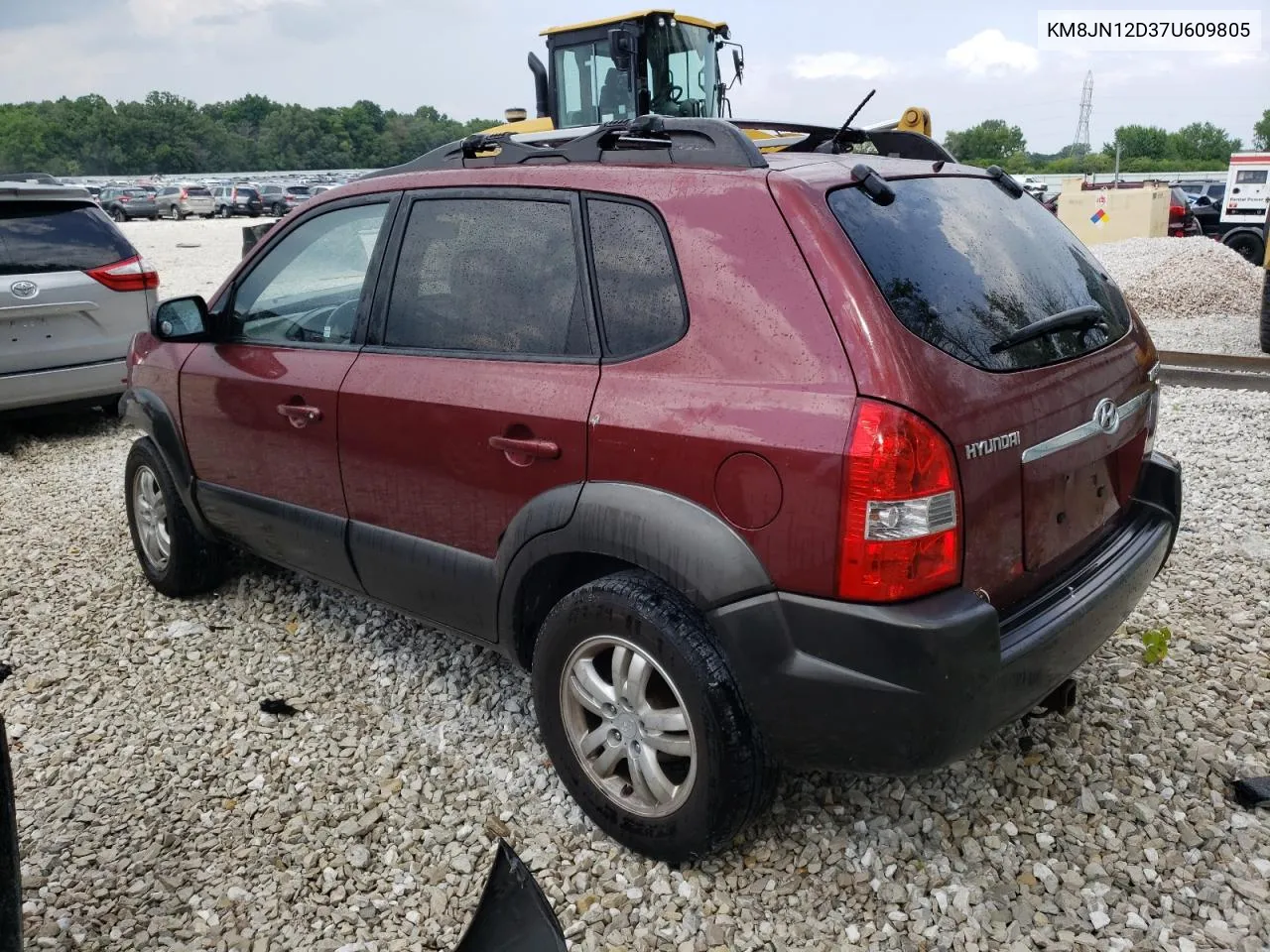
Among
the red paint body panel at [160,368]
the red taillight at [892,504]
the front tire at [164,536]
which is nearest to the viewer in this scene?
the red taillight at [892,504]

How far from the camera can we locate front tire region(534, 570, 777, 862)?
244 cm

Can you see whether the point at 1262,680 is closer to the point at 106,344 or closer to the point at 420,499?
the point at 420,499

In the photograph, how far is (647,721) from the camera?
8.58ft

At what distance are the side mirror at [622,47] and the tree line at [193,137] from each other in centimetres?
8338

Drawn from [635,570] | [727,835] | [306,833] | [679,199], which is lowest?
[306,833]

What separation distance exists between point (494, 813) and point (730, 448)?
1.44 metres

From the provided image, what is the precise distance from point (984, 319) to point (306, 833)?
7.84 ft

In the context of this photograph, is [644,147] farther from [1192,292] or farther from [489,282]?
[1192,292]

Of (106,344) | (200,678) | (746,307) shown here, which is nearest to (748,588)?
(746,307)

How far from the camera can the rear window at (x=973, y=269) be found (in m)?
2.39

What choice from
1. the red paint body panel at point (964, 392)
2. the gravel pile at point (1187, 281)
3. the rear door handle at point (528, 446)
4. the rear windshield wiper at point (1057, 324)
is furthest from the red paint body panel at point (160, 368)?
the gravel pile at point (1187, 281)

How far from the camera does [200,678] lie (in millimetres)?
3896

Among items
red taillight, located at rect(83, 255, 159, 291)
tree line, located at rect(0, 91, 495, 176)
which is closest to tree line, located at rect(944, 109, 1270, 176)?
tree line, located at rect(0, 91, 495, 176)

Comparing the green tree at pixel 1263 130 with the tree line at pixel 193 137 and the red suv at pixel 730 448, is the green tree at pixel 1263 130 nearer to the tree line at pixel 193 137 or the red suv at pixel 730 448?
the tree line at pixel 193 137
